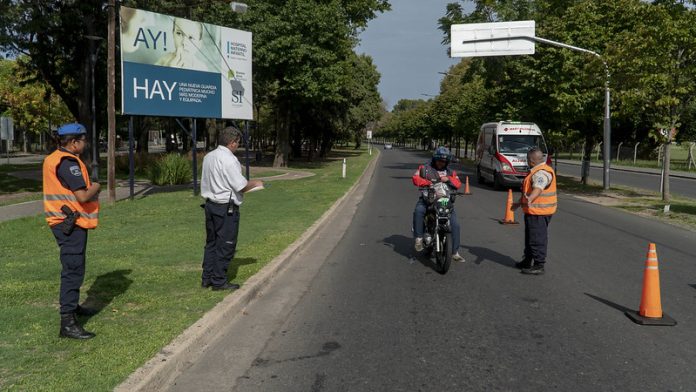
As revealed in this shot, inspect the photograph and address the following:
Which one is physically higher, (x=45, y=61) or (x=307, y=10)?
(x=307, y=10)

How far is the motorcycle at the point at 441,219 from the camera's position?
734cm

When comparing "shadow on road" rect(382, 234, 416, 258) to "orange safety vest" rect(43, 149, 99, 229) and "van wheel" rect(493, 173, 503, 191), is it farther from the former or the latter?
"van wheel" rect(493, 173, 503, 191)

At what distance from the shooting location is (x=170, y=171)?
21.8 metres

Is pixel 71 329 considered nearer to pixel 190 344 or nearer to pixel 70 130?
pixel 190 344

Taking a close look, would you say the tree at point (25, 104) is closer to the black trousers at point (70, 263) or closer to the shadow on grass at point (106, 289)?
the shadow on grass at point (106, 289)

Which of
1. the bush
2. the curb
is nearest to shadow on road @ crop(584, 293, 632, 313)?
the curb

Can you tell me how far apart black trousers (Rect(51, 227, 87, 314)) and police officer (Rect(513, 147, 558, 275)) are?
209 inches

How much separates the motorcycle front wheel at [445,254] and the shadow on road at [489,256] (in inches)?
36.6

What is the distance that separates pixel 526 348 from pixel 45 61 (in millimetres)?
29858

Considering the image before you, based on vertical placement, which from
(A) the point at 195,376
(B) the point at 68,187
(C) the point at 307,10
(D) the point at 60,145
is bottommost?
(A) the point at 195,376

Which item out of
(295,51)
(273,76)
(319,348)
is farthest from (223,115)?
(319,348)

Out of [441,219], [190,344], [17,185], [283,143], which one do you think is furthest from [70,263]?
[283,143]

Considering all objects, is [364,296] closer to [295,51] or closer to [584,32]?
[584,32]

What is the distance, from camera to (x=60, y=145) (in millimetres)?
4570
